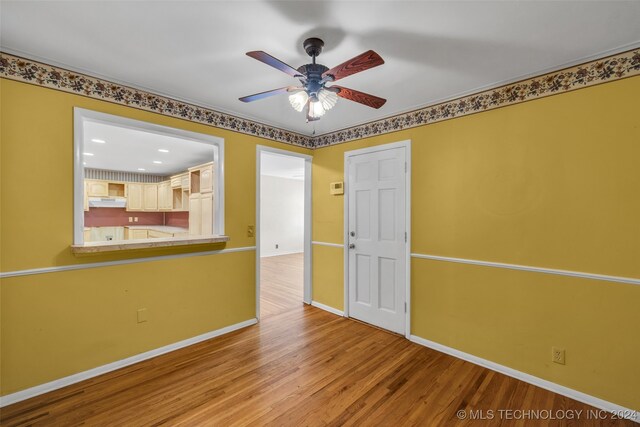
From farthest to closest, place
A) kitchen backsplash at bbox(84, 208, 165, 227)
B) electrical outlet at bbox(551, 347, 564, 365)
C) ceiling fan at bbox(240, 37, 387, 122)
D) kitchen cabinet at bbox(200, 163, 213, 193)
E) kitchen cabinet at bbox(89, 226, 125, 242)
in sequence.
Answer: kitchen backsplash at bbox(84, 208, 165, 227) → kitchen cabinet at bbox(89, 226, 125, 242) → kitchen cabinet at bbox(200, 163, 213, 193) → electrical outlet at bbox(551, 347, 564, 365) → ceiling fan at bbox(240, 37, 387, 122)

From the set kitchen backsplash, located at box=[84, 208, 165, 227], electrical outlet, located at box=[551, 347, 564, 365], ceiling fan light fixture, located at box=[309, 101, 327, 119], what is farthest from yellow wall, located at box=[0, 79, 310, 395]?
kitchen backsplash, located at box=[84, 208, 165, 227]

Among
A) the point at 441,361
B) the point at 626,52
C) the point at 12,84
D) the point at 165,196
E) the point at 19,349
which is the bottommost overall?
the point at 441,361

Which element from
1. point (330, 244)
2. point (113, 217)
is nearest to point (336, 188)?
point (330, 244)

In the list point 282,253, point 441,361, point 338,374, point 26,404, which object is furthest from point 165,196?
point 441,361

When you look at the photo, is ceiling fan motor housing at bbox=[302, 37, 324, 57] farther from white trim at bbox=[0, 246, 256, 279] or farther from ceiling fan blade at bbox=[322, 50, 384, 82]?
white trim at bbox=[0, 246, 256, 279]

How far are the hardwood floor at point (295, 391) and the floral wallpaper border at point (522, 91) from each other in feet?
7.73

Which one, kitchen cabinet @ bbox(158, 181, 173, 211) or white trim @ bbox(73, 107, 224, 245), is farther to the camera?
kitchen cabinet @ bbox(158, 181, 173, 211)

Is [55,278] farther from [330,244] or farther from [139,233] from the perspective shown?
[139,233]

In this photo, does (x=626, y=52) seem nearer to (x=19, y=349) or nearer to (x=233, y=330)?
(x=233, y=330)

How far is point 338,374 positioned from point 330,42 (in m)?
2.56

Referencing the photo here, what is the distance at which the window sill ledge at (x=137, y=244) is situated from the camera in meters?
2.13

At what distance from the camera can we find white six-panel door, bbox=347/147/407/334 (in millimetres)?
3041

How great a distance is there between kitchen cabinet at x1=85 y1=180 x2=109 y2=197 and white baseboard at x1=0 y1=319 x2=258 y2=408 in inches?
219

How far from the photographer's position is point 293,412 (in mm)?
1865
